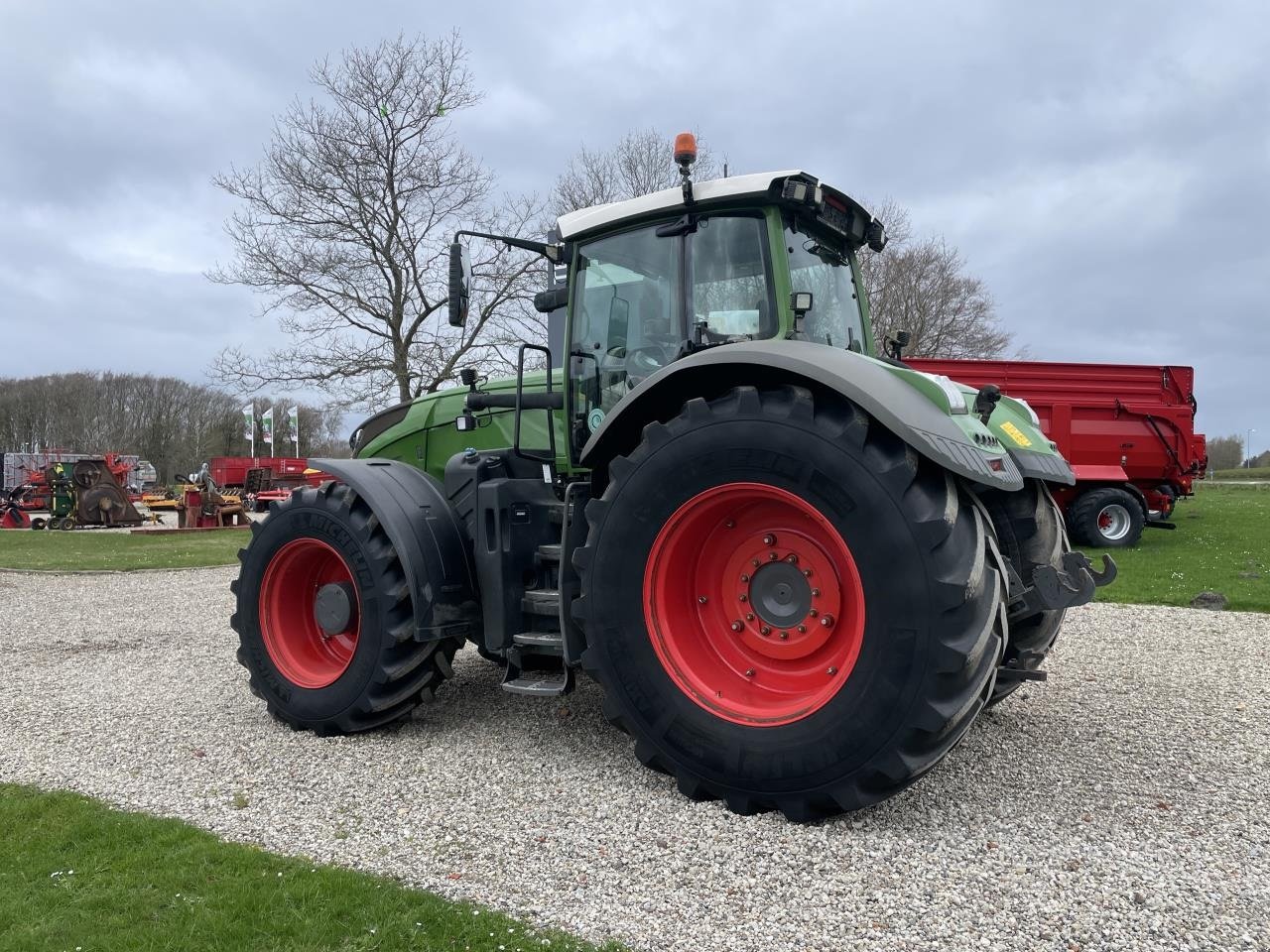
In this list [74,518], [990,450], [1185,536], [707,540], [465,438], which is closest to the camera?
[990,450]

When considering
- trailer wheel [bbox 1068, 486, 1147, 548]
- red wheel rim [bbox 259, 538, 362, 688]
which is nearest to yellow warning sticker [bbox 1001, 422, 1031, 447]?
Result: red wheel rim [bbox 259, 538, 362, 688]

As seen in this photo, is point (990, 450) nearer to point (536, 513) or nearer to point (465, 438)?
point (536, 513)

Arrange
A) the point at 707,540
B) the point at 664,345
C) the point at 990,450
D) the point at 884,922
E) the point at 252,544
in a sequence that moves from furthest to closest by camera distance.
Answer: the point at 252,544
the point at 664,345
the point at 707,540
the point at 990,450
the point at 884,922

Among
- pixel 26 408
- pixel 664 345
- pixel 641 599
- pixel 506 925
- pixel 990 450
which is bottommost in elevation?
pixel 506 925

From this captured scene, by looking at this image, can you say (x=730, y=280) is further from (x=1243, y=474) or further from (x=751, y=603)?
(x=1243, y=474)

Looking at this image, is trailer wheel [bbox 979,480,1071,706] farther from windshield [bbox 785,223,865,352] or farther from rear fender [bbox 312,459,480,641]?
rear fender [bbox 312,459,480,641]

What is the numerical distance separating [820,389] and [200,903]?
9.27 ft

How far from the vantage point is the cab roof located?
3.99 m

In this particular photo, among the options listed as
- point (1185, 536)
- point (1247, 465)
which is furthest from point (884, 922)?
point (1247, 465)

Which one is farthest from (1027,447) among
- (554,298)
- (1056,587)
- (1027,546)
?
(554,298)

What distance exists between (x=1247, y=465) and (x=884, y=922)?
66749 millimetres

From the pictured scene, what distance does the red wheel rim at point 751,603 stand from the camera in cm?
351

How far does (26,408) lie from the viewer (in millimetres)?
58938

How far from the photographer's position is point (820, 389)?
3488mm
